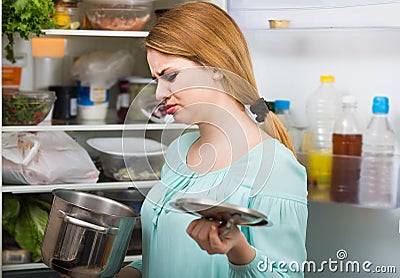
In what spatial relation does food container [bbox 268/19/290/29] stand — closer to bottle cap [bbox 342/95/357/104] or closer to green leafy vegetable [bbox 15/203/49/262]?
bottle cap [bbox 342/95/357/104]

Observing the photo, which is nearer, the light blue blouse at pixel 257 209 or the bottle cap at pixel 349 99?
the light blue blouse at pixel 257 209

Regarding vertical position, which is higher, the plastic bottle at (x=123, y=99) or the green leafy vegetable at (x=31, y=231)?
the plastic bottle at (x=123, y=99)

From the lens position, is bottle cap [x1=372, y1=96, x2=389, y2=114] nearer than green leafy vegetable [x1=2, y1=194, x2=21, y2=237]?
Yes

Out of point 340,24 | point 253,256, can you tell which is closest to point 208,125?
point 253,256

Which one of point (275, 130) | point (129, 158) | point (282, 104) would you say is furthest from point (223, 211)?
point (282, 104)

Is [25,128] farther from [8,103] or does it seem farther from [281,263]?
[281,263]

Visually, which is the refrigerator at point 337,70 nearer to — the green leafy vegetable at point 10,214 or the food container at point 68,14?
the food container at point 68,14

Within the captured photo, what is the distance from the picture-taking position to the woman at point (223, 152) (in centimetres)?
125

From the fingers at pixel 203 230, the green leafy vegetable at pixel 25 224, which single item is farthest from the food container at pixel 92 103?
the fingers at pixel 203 230

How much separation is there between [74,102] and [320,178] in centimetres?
87

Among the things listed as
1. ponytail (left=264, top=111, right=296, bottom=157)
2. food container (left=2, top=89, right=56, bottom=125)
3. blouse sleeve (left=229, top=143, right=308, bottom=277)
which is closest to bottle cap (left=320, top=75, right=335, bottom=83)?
ponytail (left=264, top=111, right=296, bottom=157)

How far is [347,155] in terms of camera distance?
5.73ft

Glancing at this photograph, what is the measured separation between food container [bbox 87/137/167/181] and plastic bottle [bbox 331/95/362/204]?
0.45m

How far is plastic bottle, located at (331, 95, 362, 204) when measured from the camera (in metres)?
1.74
